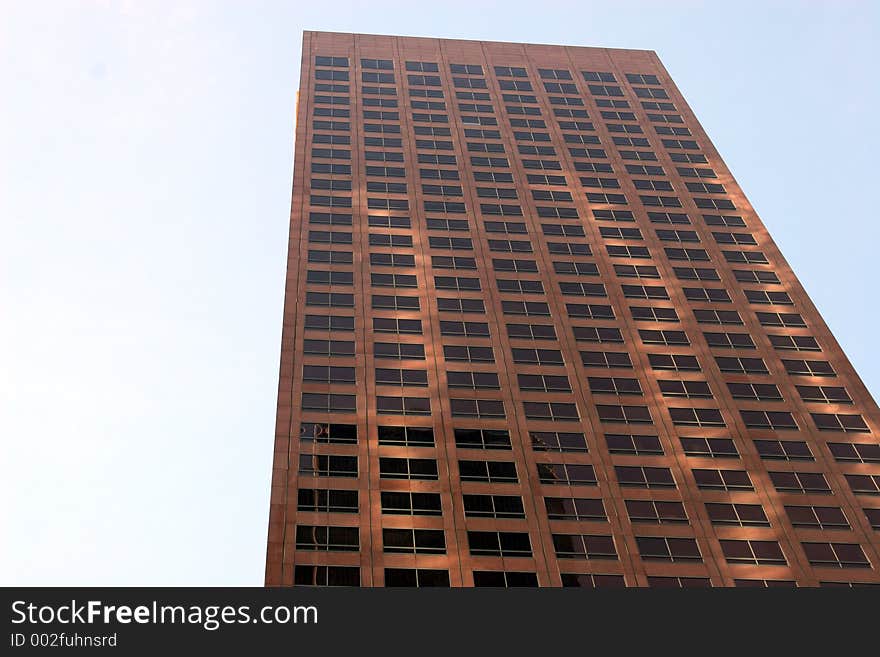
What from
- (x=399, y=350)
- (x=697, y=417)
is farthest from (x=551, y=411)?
(x=399, y=350)

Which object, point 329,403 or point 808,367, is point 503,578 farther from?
point 808,367

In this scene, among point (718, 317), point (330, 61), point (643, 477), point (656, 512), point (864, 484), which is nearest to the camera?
point (656, 512)

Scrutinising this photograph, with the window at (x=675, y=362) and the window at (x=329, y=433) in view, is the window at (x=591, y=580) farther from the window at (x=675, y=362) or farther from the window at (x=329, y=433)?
the window at (x=675, y=362)

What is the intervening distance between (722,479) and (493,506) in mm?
17379

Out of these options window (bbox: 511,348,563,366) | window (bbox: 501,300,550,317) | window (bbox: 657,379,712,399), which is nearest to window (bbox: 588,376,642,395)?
window (bbox: 657,379,712,399)

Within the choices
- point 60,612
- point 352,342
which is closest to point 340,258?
point 352,342

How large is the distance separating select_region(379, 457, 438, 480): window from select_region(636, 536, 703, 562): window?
49.3ft

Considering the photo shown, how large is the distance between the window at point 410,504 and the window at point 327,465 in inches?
122

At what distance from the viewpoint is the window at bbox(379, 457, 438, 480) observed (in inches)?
2689

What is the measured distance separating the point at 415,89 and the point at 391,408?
49.8m

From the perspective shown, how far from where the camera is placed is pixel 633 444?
72.9 m

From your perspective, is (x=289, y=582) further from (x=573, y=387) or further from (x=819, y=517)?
(x=819, y=517)

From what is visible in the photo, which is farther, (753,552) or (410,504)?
(410,504)

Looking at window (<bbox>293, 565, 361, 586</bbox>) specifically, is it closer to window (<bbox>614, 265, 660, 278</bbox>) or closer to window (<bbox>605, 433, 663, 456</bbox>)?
window (<bbox>605, 433, 663, 456</bbox>)
